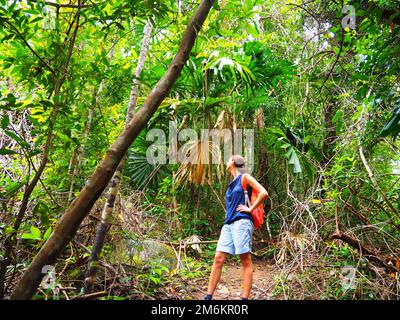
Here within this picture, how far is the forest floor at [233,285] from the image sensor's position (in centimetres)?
386

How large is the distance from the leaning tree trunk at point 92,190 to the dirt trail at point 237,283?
8.95 ft

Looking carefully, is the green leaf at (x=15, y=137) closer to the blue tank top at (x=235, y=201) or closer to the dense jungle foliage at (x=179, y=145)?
the dense jungle foliage at (x=179, y=145)

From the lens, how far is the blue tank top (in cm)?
333

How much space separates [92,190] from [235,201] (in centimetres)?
218

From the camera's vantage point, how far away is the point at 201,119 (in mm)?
5797

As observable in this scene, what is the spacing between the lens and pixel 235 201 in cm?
342

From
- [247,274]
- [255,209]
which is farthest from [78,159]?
[247,274]

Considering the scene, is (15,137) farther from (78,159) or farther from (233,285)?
(233,285)

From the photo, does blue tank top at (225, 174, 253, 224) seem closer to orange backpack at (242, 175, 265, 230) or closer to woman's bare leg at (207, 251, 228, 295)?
orange backpack at (242, 175, 265, 230)

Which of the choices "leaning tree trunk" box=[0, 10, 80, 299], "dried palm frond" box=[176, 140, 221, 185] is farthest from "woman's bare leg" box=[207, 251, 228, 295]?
"dried palm frond" box=[176, 140, 221, 185]

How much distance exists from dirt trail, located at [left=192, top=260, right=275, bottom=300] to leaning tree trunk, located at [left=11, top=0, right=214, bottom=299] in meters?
2.73

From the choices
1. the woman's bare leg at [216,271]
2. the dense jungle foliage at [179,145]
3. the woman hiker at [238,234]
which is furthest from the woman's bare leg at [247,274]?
the dense jungle foliage at [179,145]
